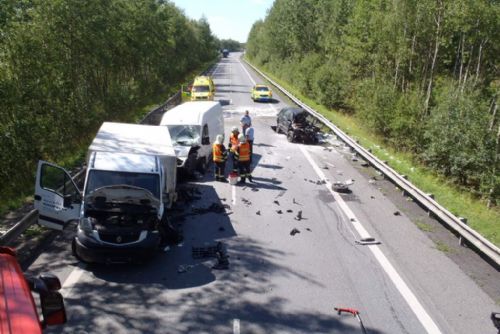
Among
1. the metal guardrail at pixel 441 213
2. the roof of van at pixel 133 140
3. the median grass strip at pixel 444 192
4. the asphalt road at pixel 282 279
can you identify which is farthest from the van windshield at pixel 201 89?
the asphalt road at pixel 282 279

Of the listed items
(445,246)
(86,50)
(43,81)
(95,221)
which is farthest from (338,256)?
(86,50)

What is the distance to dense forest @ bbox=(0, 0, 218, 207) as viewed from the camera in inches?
446

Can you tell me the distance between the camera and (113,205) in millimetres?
8875

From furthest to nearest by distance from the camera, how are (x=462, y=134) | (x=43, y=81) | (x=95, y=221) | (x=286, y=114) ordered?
(x=286, y=114) → (x=462, y=134) → (x=43, y=81) → (x=95, y=221)

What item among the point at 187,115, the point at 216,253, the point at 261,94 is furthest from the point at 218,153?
the point at 261,94

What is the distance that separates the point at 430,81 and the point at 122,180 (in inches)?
704

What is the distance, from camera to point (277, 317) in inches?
274

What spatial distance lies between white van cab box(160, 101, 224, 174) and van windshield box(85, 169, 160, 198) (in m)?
4.22

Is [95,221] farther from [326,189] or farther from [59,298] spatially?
[326,189]

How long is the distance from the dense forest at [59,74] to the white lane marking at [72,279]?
396 centimetres

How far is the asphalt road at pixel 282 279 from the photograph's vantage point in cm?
683

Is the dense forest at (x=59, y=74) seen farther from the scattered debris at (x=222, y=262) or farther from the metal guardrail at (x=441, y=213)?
the metal guardrail at (x=441, y=213)

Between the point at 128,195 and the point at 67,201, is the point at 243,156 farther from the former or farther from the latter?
the point at 67,201

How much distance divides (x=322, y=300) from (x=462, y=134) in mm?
12463
